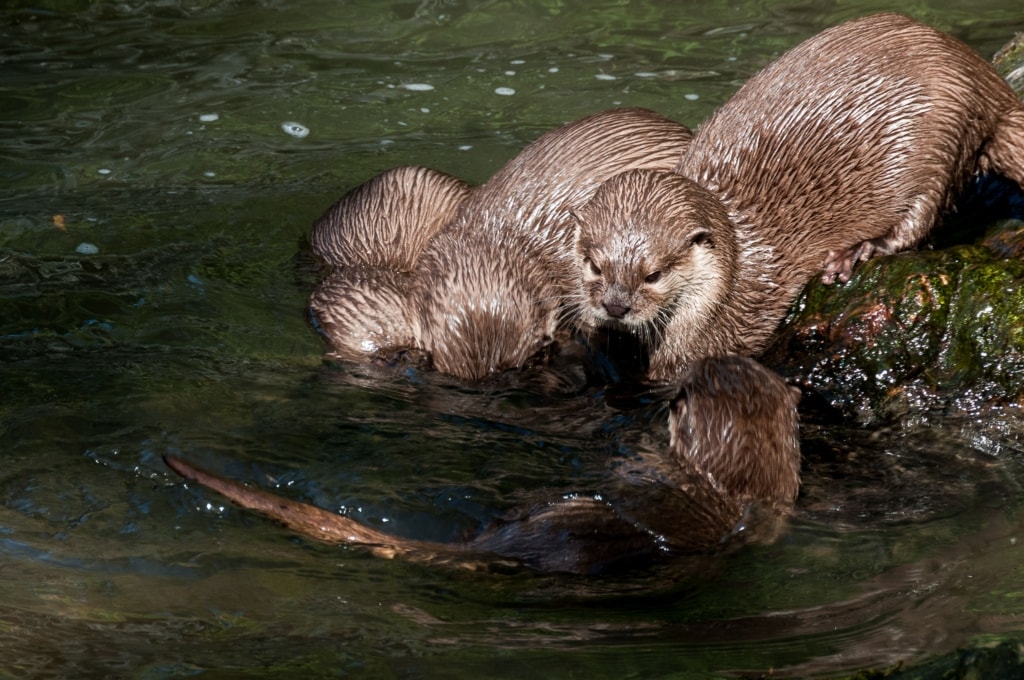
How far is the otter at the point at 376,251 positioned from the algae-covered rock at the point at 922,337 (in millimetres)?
1481

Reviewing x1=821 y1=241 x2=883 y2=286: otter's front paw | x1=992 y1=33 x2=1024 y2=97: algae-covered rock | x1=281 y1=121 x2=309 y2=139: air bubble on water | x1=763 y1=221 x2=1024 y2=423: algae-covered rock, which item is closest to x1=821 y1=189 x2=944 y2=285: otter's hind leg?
x1=821 y1=241 x2=883 y2=286: otter's front paw

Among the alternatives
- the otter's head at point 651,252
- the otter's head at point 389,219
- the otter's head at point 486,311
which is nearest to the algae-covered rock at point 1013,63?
the otter's head at point 651,252

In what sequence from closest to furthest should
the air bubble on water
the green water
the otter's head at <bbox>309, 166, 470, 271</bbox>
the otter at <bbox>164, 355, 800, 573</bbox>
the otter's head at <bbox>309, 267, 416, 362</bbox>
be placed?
1. the green water
2. the otter at <bbox>164, 355, 800, 573</bbox>
3. the otter's head at <bbox>309, 267, 416, 362</bbox>
4. the otter's head at <bbox>309, 166, 470, 271</bbox>
5. the air bubble on water

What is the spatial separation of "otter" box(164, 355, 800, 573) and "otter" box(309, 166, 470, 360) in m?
1.38

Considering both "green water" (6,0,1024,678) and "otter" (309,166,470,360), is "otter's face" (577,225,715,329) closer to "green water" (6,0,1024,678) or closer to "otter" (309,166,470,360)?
"green water" (6,0,1024,678)

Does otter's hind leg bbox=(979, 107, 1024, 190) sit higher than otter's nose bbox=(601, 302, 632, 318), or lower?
higher

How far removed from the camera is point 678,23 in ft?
25.2

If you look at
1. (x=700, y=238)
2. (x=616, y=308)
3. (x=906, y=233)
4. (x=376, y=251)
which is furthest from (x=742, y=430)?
Answer: (x=376, y=251)

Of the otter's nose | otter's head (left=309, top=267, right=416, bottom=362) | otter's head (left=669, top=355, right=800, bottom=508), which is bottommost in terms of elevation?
otter's head (left=309, top=267, right=416, bottom=362)

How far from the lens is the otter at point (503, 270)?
464 cm

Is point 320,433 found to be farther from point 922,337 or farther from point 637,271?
point 922,337

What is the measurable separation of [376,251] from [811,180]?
1774mm

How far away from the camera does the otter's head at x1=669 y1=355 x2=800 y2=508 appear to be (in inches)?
138

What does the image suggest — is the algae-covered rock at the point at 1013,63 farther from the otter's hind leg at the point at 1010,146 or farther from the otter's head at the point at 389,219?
the otter's head at the point at 389,219
